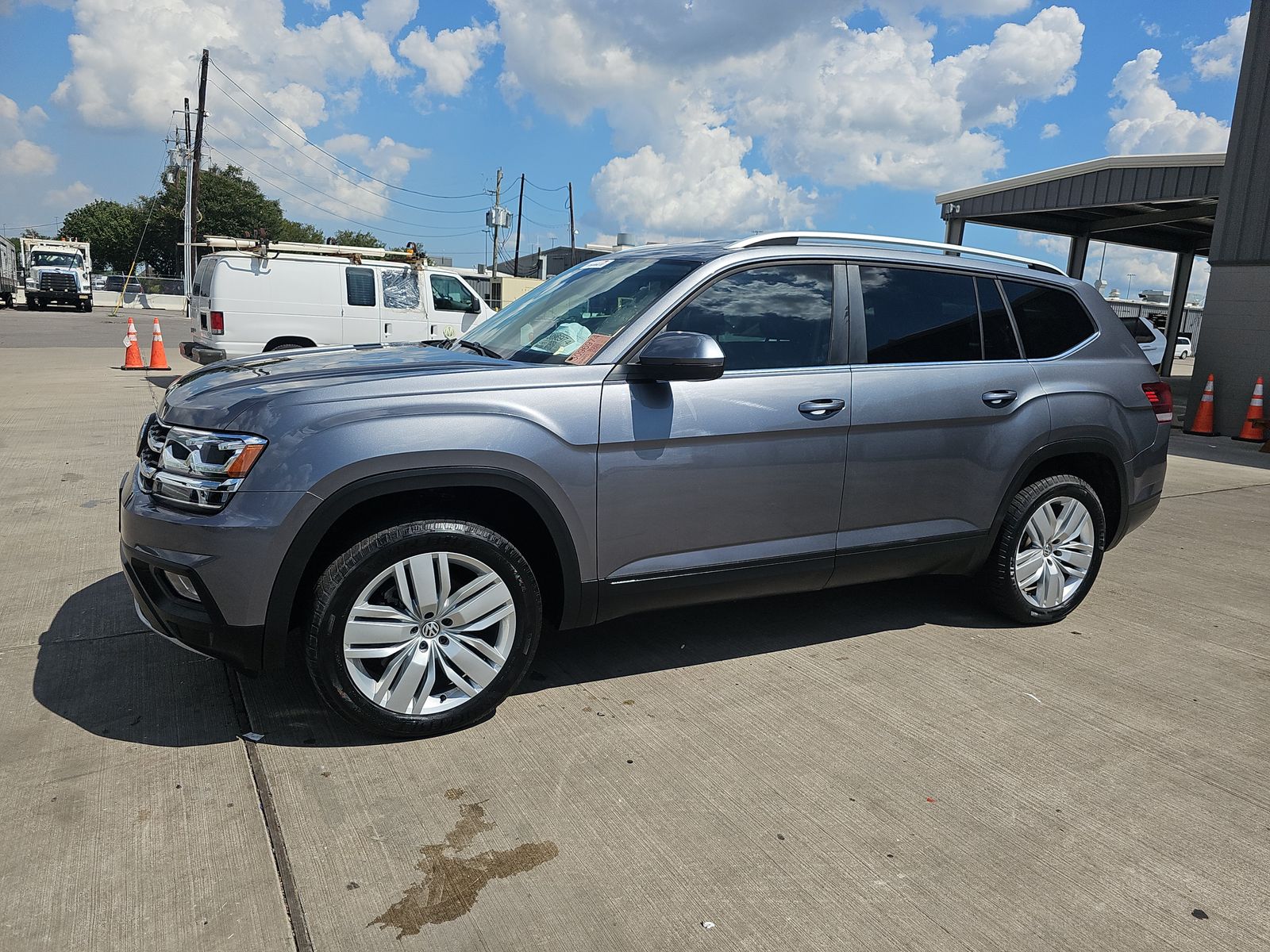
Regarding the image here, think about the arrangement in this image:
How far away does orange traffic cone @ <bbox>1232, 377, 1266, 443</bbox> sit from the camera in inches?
486

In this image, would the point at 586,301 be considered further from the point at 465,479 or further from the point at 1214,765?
the point at 1214,765

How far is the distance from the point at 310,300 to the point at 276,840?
10355mm

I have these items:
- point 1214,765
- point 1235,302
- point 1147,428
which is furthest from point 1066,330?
point 1235,302

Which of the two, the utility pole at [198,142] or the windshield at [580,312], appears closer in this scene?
the windshield at [580,312]

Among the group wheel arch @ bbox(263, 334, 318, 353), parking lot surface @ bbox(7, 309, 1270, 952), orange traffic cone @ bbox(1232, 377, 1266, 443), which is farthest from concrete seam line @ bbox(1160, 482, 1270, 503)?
wheel arch @ bbox(263, 334, 318, 353)

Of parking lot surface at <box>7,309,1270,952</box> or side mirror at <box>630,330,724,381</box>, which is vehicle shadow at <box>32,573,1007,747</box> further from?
side mirror at <box>630,330,724,381</box>

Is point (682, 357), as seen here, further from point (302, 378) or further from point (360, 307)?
point (360, 307)

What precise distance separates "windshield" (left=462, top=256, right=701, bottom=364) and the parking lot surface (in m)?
1.32

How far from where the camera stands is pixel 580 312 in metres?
3.85

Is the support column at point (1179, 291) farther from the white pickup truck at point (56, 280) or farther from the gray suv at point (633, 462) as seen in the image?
the white pickup truck at point (56, 280)

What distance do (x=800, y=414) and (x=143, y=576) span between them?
2.41 metres

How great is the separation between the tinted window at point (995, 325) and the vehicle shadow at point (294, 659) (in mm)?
1324

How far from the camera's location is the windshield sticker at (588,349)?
3438mm

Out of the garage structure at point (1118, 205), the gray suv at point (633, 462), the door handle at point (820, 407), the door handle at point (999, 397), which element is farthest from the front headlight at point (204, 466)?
the garage structure at point (1118, 205)
